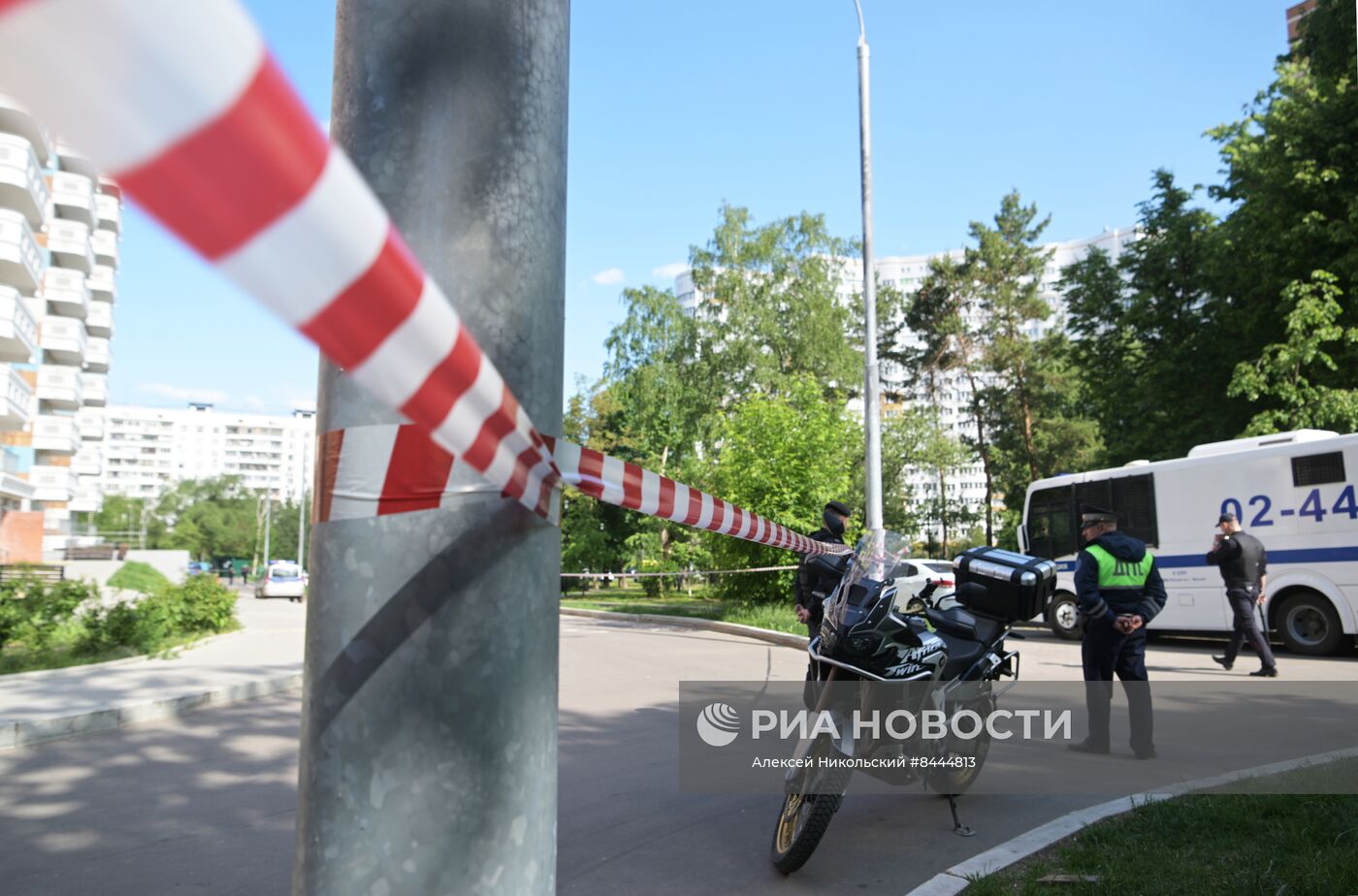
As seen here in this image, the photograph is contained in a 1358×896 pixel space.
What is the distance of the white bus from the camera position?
543 inches

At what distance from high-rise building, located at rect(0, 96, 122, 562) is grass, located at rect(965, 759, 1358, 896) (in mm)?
32333

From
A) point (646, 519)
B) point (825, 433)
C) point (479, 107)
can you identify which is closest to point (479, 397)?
point (479, 107)

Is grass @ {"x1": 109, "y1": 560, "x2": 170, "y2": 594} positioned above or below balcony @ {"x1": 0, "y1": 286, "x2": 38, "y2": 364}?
below

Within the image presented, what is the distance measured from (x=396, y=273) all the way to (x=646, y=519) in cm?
3445

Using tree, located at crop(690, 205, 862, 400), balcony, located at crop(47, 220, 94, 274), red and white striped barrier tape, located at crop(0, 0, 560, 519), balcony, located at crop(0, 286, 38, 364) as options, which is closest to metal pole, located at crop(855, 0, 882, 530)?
red and white striped barrier tape, located at crop(0, 0, 560, 519)

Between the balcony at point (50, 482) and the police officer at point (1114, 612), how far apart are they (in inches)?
2426

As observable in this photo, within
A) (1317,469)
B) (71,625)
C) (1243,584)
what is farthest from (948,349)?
(71,625)

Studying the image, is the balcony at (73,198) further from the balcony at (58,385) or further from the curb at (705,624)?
the curb at (705,624)

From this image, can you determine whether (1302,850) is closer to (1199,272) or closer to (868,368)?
(868,368)

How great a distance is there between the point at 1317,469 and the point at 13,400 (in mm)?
44614

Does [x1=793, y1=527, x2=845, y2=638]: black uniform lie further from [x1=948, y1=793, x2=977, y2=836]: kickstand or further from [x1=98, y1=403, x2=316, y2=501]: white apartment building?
[x1=98, y1=403, x2=316, y2=501]: white apartment building

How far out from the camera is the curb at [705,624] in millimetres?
15539

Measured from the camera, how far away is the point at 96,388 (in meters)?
69.9

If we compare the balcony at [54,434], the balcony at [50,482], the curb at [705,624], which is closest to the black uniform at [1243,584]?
the curb at [705,624]
